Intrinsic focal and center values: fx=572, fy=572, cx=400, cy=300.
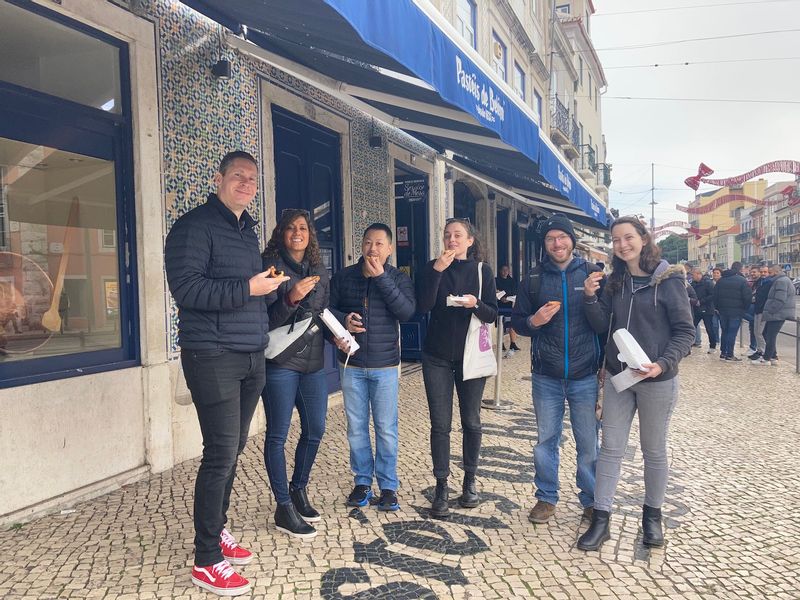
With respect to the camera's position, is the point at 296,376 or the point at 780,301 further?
the point at 780,301

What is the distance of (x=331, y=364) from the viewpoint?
6160 mm

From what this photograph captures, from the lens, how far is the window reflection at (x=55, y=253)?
321 centimetres

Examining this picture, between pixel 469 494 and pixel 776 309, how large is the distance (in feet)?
26.2

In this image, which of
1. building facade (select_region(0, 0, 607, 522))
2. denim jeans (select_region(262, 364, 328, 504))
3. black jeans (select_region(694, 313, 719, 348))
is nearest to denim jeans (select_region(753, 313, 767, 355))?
black jeans (select_region(694, 313, 719, 348))

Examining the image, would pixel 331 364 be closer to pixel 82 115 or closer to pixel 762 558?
pixel 82 115

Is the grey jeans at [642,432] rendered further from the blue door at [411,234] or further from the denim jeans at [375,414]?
the blue door at [411,234]

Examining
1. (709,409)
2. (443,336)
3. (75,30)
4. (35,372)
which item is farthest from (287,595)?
(709,409)

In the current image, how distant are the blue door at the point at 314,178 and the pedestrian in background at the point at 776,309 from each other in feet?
23.4

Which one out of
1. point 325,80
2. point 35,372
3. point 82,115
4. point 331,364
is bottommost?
point 331,364

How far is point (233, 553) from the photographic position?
8.56 feet

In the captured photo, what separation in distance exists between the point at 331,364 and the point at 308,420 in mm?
3195

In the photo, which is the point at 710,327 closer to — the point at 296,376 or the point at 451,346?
the point at 451,346

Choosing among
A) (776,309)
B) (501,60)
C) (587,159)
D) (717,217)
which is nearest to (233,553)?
(776,309)

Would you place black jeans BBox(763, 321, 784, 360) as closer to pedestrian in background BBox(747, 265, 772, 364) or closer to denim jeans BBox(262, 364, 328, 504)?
pedestrian in background BBox(747, 265, 772, 364)
